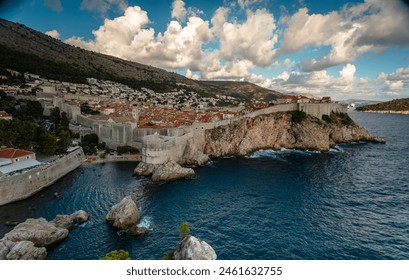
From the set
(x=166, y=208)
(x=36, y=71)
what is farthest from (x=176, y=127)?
(x=36, y=71)

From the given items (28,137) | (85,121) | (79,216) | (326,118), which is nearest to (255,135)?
(326,118)

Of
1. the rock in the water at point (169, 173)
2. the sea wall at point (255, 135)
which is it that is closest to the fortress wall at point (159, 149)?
the sea wall at point (255, 135)

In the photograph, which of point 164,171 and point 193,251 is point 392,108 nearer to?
point 164,171

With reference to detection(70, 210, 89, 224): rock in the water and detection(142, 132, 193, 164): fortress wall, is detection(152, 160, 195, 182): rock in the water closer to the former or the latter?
detection(142, 132, 193, 164): fortress wall

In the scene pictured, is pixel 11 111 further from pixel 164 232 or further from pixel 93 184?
pixel 164 232
